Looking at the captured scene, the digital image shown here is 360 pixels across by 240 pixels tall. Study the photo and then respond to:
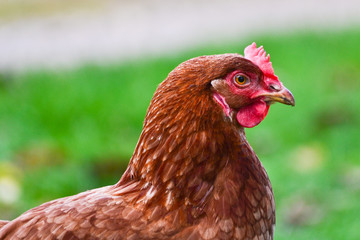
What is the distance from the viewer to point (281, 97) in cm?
251

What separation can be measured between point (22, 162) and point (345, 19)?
457 centimetres

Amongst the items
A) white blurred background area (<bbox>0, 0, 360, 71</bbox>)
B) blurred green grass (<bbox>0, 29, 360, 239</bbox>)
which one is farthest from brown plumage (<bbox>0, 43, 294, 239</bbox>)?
white blurred background area (<bbox>0, 0, 360, 71</bbox>)

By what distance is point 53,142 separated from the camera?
5207 millimetres

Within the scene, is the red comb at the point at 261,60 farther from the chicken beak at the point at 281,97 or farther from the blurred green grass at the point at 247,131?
the blurred green grass at the point at 247,131

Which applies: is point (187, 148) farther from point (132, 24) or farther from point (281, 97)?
point (132, 24)

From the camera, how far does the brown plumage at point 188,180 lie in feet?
8.04

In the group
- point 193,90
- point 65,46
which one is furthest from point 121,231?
point 65,46

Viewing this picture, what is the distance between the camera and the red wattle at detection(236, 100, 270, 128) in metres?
2.52

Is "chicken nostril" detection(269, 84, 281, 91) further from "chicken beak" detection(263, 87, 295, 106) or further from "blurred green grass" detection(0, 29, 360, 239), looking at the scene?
"blurred green grass" detection(0, 29, 360, 239)

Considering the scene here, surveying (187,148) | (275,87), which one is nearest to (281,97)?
(275,87)

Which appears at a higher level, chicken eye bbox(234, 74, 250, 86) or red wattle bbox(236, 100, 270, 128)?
chicken eye bbox(234, 74, 250, 86)

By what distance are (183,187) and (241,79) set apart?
41cm

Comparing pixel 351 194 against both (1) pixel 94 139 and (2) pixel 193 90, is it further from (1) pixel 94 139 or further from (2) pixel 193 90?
(2) pixel 193 90

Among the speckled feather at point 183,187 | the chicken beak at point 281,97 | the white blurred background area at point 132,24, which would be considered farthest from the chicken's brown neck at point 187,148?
the white blurred background area at point 132,24
